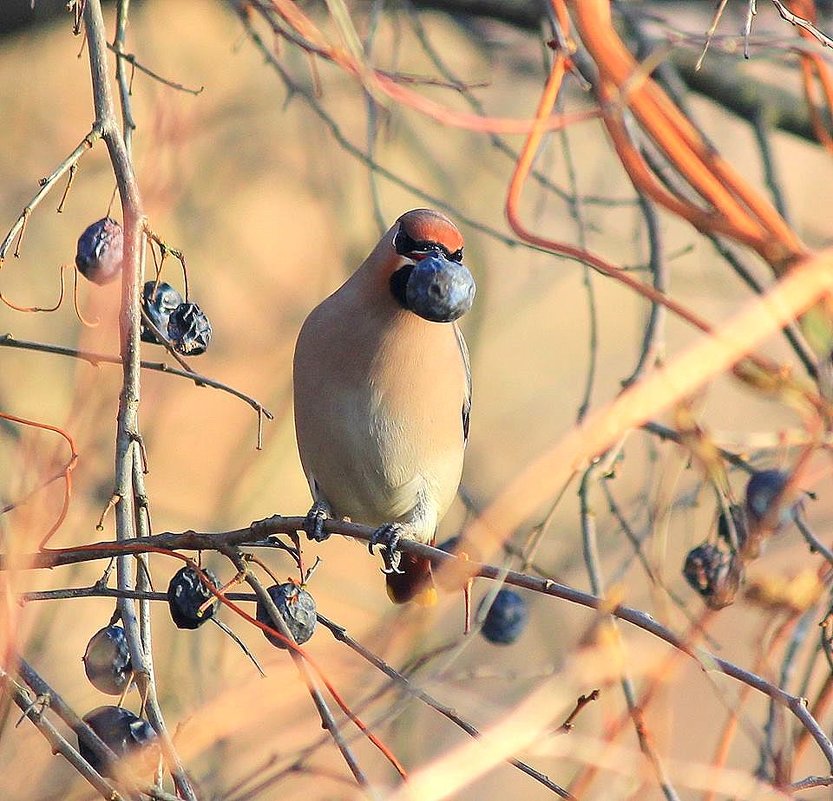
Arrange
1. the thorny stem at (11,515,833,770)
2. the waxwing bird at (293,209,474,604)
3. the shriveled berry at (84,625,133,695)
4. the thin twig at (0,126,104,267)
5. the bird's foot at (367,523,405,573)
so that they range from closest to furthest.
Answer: the thorny stem at (11,515,833,770) → the thin twig at (0,126,104,267) → the shriveled berry at (84,625,133,695) → the bird's foot at (367,523,405,573) → the waxwing bird at (293,209,474,604)

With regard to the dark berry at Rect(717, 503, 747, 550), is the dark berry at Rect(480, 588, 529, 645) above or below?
above

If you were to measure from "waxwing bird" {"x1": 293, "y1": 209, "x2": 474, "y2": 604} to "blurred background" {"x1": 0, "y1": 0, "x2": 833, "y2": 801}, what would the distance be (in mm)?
882

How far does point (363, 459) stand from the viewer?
274 cm

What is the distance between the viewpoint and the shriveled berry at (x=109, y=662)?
71.7 inches

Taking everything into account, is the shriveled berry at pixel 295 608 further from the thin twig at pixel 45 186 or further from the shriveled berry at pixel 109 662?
the thin twig at pixel 45 186

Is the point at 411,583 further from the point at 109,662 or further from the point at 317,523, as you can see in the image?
the point at 109,662

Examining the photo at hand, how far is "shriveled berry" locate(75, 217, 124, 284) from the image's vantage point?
1.99 metres

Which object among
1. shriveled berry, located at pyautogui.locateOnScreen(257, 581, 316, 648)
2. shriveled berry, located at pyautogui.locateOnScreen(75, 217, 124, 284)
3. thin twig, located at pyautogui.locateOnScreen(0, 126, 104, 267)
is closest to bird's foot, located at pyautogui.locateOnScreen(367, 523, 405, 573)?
shriveled berry, located at pyautogui.locateOnScreen(257, 581, 316, 648)

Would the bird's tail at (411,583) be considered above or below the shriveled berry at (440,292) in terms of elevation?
above

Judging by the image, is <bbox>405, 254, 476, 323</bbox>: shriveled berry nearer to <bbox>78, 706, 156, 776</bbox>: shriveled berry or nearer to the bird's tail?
<bbox>78, 706, 156, 776</bbox>: shriveled berry

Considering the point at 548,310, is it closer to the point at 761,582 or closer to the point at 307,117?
the point at 307,117

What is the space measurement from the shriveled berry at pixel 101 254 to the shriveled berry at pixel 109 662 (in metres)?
0.53

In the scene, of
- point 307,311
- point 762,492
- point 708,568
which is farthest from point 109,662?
point 307,311

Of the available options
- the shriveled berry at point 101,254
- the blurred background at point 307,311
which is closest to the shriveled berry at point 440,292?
the shriveled berry at point 101,254
